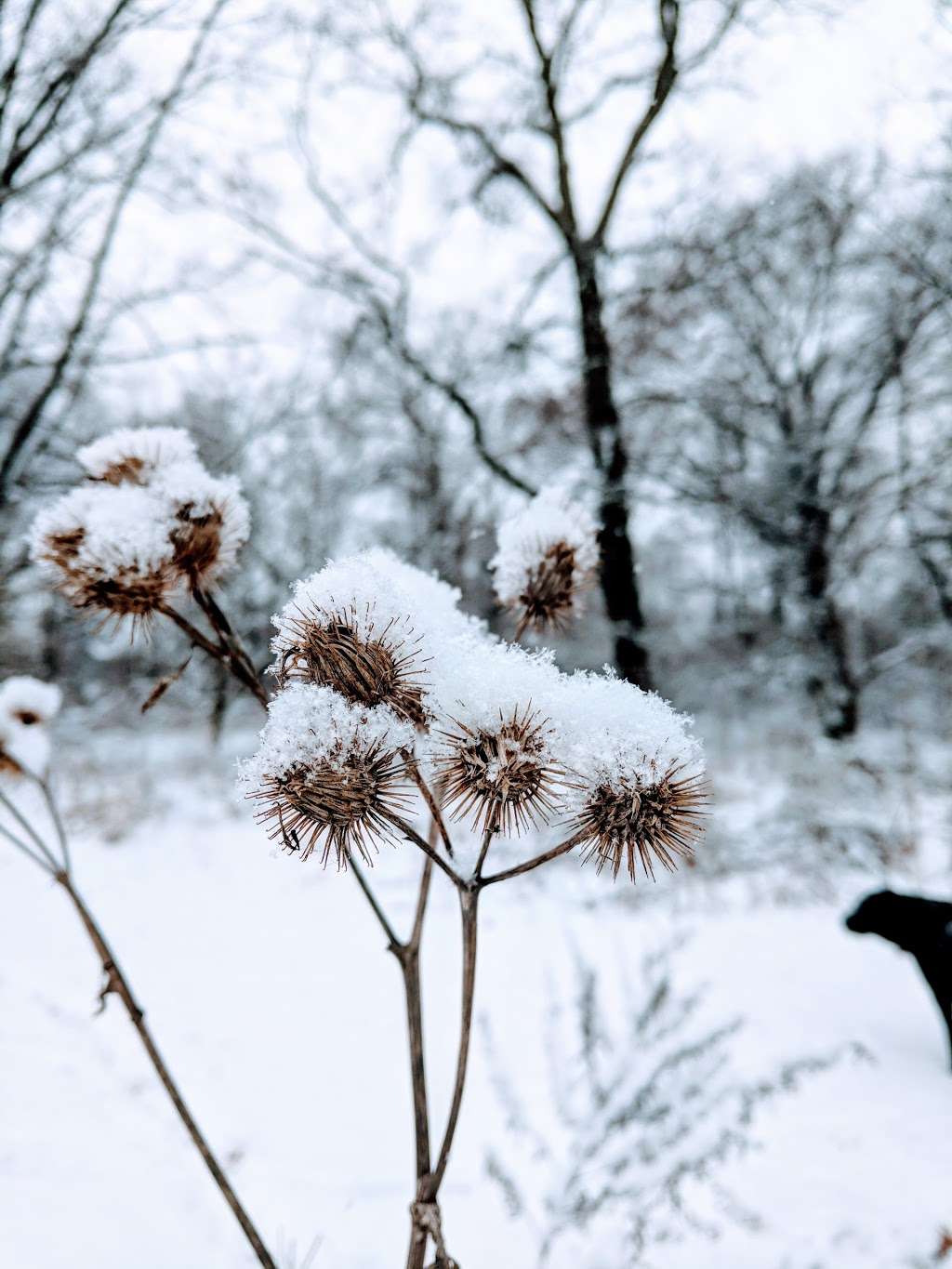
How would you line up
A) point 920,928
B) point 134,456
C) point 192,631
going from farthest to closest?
point 920,928, point 134,456, point 192,631

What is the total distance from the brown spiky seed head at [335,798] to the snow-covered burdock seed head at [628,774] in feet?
0.72

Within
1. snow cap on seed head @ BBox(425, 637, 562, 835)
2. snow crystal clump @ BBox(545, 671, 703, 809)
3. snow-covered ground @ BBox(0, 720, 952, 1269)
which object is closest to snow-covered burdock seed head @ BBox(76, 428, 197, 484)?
snow cap on seed head @ BBox(425, 637, 562, 835)

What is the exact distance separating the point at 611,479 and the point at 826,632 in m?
4.96

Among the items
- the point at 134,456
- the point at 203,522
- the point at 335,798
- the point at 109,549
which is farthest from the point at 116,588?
the point at 335,798

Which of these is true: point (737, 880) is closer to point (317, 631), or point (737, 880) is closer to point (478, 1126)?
point (478, 1126)

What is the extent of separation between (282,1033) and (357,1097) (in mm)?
729

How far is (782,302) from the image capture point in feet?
38.4

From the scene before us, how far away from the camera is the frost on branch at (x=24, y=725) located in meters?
1.44

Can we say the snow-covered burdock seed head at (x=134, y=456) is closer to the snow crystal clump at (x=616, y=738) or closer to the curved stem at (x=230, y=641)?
the curved stem at (x=230, y=641)

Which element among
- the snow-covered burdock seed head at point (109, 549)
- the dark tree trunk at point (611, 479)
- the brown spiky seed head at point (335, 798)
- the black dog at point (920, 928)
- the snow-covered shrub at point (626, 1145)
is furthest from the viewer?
the dark tree trunk at point (611, 479)

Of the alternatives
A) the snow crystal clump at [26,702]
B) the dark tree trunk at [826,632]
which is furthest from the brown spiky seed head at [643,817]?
the dark tree trunk at [826,632]

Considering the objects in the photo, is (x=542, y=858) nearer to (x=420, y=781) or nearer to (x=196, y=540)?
(x=420, y=781)

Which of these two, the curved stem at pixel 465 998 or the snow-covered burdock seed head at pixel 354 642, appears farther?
the curved stem at pixel 465 998

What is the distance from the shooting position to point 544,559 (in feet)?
4.67
